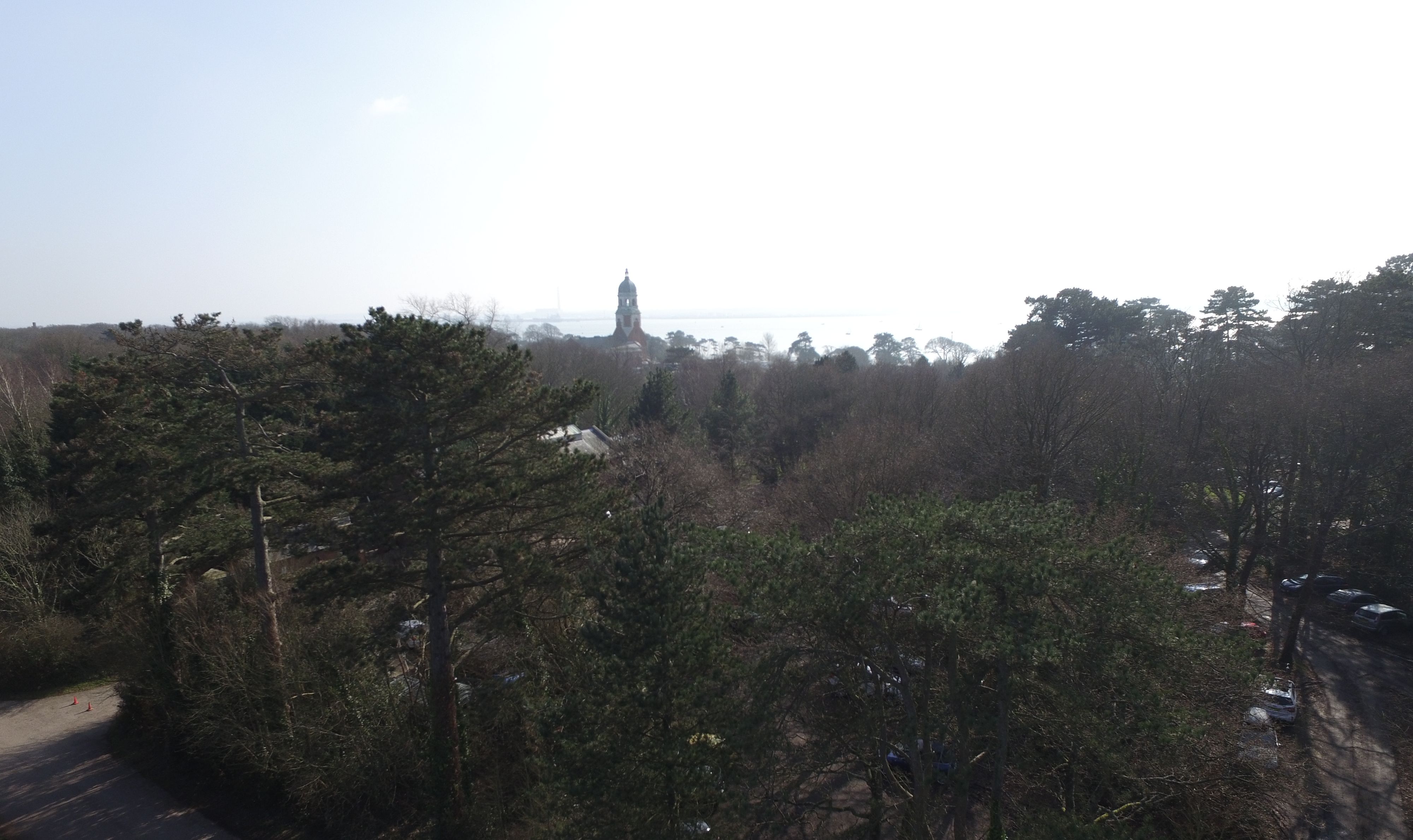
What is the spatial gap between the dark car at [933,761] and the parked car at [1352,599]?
56.0 ft

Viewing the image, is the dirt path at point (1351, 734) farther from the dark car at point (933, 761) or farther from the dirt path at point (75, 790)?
the dirt path at point (75, 790)

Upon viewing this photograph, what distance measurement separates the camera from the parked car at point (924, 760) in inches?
332

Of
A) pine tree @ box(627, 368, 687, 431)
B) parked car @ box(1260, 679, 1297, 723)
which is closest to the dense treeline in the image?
parked car @ box(1260, 679, 1297, 723)

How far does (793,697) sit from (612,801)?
2.29m

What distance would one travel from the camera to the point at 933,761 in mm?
8844

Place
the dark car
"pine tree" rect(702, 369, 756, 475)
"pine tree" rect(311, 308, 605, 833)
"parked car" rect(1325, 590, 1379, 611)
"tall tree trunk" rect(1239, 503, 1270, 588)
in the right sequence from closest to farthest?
the dark car, "pine tree" rect(311, 308, 605, 833), "tall tree trunk" rect(1239, 503, 1270, 588), "parked car" rect(1325, 590, 1379, 611), "pine tree" rect(702, 369, 756, 475)

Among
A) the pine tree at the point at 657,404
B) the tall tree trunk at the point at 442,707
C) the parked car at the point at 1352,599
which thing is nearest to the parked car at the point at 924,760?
the tall tree trunk at the point at 442,707

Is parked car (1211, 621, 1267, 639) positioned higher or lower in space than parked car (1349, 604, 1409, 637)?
higher

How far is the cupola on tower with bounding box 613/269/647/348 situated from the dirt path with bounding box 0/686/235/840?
7583 cm

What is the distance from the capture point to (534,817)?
10023 millimetres

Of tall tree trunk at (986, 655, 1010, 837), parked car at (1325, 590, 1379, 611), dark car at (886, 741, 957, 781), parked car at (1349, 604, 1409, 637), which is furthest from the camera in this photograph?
parked car at (1325, 590, 1379, 611)

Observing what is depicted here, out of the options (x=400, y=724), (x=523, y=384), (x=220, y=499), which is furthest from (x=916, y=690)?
(x=220, y=499)

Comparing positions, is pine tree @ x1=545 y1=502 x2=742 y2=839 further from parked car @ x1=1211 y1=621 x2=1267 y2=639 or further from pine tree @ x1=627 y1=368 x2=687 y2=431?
pine tree @ x1=627 y1=368 x2=687 y2=431

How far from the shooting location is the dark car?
845 centimetres
